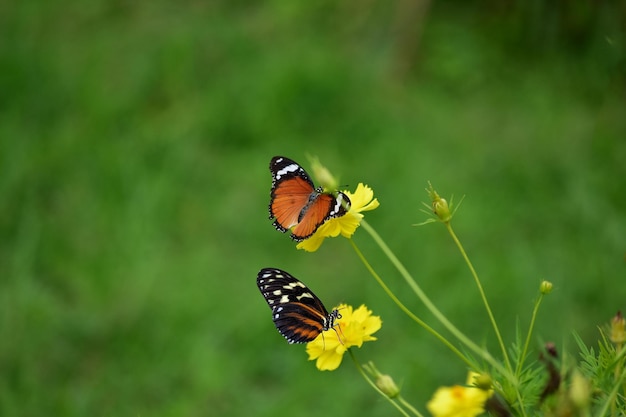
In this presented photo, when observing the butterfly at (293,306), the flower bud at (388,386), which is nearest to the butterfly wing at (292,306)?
the butterfly at (293,306)

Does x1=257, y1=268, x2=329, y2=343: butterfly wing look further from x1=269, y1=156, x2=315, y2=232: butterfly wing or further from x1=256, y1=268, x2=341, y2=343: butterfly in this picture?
x1=269, y1=156, x2=315, y2=232: butterfly wing

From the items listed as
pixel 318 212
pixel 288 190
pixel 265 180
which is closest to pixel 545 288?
pixel 318 212

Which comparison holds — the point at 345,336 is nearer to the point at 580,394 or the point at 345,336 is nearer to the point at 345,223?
the point at 345,223

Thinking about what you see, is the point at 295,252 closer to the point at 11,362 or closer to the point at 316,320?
the point at 11,362

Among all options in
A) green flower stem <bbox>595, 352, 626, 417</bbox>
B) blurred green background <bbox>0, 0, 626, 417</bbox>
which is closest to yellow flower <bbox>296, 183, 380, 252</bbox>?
green flower stem <bbox>595, 352, 626, 417</bbox>

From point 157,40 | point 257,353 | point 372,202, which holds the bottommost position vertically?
point 372,202

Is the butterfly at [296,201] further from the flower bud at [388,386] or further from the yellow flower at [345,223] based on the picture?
the flower bud at [388,386]

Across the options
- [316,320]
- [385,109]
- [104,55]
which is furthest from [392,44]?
[316,320]
